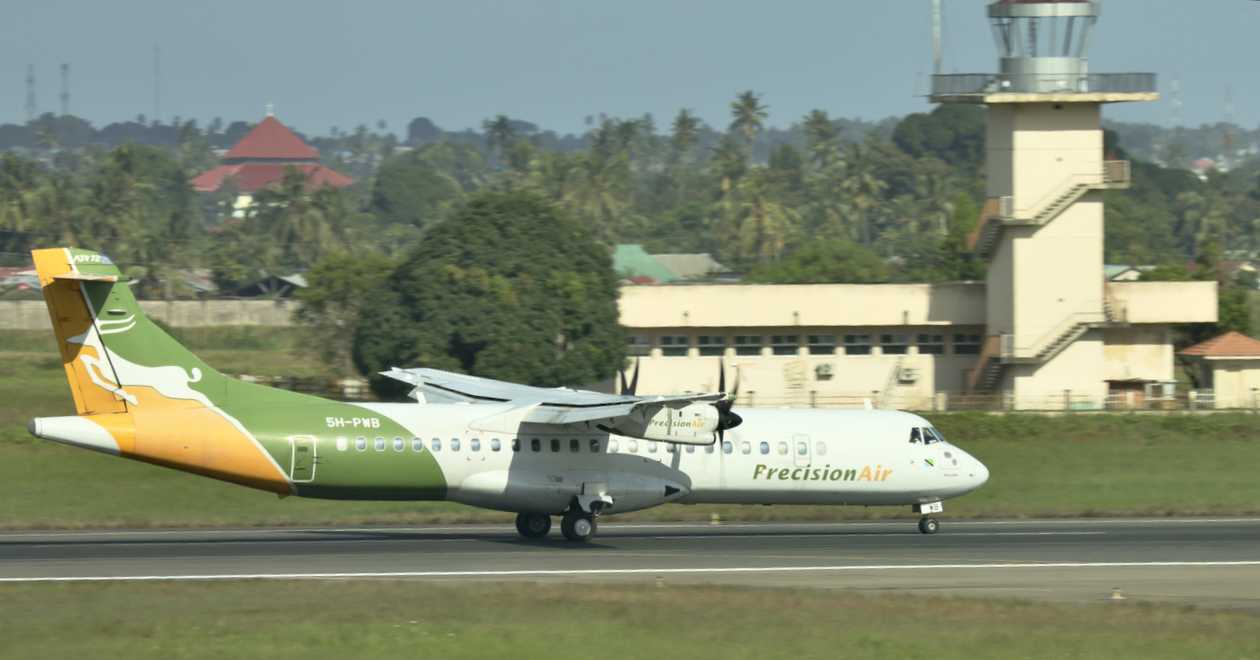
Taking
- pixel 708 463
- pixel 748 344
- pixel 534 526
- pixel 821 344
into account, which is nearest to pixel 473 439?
pixel 534 526

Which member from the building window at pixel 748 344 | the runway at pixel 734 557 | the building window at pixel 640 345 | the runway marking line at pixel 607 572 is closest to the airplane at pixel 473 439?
the runway at pixel 734 557

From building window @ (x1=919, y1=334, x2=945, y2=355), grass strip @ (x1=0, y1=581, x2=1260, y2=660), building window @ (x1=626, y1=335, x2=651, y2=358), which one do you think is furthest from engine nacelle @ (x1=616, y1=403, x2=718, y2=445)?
building window @ (x1=919, y1=334, x2=945, y2=355)

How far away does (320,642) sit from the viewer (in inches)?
681

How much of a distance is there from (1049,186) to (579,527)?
34655 mm

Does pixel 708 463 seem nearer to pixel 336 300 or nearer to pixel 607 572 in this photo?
pixel 607 572

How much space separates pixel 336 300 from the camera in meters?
61.1

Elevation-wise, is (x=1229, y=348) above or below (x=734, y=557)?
above

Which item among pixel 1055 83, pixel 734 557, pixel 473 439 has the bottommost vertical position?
pixel 734 557

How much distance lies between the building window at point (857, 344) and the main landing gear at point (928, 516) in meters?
31.6

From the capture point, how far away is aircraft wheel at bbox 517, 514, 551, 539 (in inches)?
1090

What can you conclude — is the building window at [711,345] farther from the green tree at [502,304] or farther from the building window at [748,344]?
the green tree at [502,304]

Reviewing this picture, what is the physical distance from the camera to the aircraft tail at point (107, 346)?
2402cm

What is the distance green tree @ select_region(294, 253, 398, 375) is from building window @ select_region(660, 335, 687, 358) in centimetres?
1299

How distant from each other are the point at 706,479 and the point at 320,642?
1178cm
